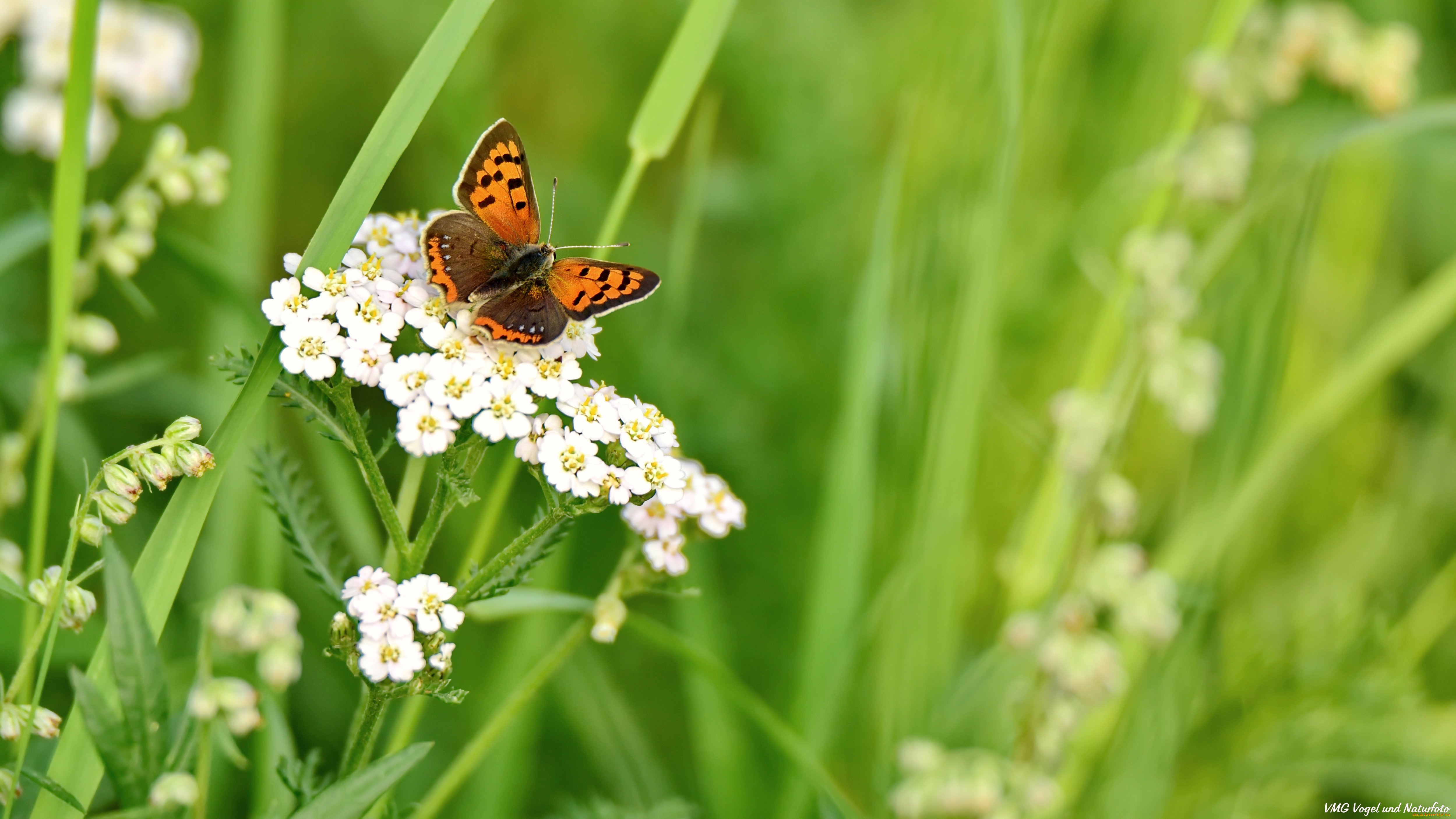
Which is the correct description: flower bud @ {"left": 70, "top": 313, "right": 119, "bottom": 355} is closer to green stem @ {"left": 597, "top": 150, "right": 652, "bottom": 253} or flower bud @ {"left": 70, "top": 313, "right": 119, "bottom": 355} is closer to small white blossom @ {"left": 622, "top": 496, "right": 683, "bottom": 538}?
green stem @ {"left": 597, "top": 150, "right": 652, "bottom": 253}

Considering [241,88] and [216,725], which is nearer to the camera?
[216,725]

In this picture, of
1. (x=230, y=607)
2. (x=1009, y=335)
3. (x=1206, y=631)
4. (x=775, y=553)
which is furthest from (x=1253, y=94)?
(x=230, y=607)

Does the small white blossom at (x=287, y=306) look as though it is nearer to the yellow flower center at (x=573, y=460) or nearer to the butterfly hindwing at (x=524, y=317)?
the butterfly hindwing at (x=524, y=317)

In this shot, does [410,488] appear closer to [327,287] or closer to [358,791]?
[327,287]

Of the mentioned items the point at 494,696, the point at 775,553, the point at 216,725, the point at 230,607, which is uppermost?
the point at 775,553

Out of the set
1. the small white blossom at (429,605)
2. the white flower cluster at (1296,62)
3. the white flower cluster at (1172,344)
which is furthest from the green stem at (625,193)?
the white flower cluster at (1296,62)

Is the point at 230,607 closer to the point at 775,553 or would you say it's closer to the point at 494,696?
the point at 494,696
